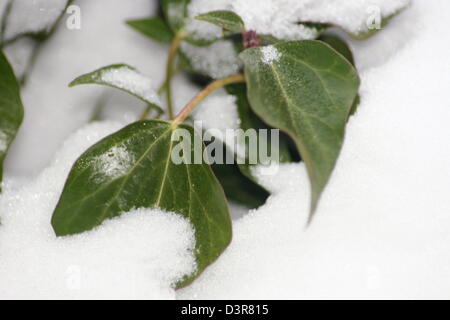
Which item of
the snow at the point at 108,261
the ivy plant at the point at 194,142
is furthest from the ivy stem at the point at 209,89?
the snow at the point at 108,261

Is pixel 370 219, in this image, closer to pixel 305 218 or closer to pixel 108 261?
pixel 305 218

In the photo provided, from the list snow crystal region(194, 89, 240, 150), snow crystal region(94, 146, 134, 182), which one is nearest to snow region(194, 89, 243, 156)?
snow crystal region(194, 89, 240, 150)

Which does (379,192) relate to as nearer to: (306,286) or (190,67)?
(306,286)

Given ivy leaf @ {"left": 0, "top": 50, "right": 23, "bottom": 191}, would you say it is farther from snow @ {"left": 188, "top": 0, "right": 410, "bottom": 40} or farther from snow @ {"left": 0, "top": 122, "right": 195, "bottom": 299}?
snow @ {"left": 188, "top": 0, "right": 410, "bottom": 40}

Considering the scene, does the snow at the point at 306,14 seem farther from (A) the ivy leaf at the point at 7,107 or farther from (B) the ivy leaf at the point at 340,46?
(A) the ivy leaf at the point at 7,107

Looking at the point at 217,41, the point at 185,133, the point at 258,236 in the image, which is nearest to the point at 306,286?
the point at 258,236
